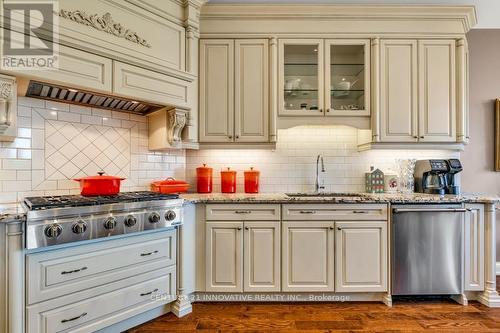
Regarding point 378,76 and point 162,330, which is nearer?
point 162,330

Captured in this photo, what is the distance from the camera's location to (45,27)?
1.75 metres

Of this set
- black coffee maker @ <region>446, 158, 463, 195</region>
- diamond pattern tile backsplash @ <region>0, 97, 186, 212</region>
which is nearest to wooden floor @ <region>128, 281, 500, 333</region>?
black coffee maker @ <region>446, 158, 463, 195</region>

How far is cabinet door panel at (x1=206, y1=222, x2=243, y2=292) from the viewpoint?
2.37m

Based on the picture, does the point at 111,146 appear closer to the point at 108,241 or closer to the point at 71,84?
the point at 71,84

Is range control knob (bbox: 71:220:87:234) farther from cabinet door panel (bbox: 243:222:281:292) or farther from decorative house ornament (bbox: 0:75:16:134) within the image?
cabinet door panel (bbox: 243:222:281:292)

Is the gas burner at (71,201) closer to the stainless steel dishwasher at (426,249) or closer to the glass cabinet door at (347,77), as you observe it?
the glass cabinet door at (347,77)

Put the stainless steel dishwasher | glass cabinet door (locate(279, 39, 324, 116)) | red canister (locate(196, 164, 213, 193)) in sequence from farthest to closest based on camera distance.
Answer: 1. red canister (locate(196, 164, 213, 193))
2. glass cabinet door (locate(279, 39, 324, 116))
3. the stainless steel dishwasher

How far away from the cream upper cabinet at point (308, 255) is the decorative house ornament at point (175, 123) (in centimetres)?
124

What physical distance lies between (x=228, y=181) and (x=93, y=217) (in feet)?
4.58

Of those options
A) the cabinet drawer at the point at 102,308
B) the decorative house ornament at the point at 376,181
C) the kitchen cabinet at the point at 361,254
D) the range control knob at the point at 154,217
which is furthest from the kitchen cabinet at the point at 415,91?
the cabinet drawer at the point at 102,308

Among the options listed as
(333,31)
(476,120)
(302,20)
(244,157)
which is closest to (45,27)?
(244,157)

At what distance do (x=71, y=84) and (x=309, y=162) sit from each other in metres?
2.26

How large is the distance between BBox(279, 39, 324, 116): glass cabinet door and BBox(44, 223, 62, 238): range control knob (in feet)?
6.57

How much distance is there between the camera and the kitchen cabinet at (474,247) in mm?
2426
